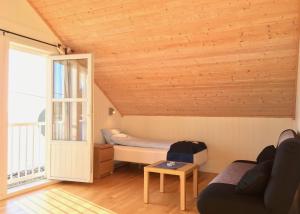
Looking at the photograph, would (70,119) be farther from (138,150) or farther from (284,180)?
(284,180)

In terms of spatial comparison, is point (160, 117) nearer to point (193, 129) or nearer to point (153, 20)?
point (193, 129)

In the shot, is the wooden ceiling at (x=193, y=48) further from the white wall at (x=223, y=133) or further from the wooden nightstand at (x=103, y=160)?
the wooden nightstand at (x=103, y=160)

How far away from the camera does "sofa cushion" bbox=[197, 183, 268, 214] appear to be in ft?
7.20

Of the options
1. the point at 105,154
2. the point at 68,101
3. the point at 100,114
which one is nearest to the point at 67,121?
the point at 68,101

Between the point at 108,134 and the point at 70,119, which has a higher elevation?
the point at 70,119

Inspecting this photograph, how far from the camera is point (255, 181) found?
89.2 inches

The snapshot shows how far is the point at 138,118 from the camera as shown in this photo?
5.82 m

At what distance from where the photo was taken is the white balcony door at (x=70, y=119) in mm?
4094

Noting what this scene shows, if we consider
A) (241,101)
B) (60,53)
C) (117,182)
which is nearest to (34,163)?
(117,182)

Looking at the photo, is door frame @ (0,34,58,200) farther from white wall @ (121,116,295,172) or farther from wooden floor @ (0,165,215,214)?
white wall @ (121,116,295,172)

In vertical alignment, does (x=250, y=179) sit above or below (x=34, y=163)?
above

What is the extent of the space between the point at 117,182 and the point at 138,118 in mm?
1763

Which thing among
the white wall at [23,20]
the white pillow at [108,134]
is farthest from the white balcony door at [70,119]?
the white pillow at [108,134]

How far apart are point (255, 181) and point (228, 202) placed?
0.29 metres
